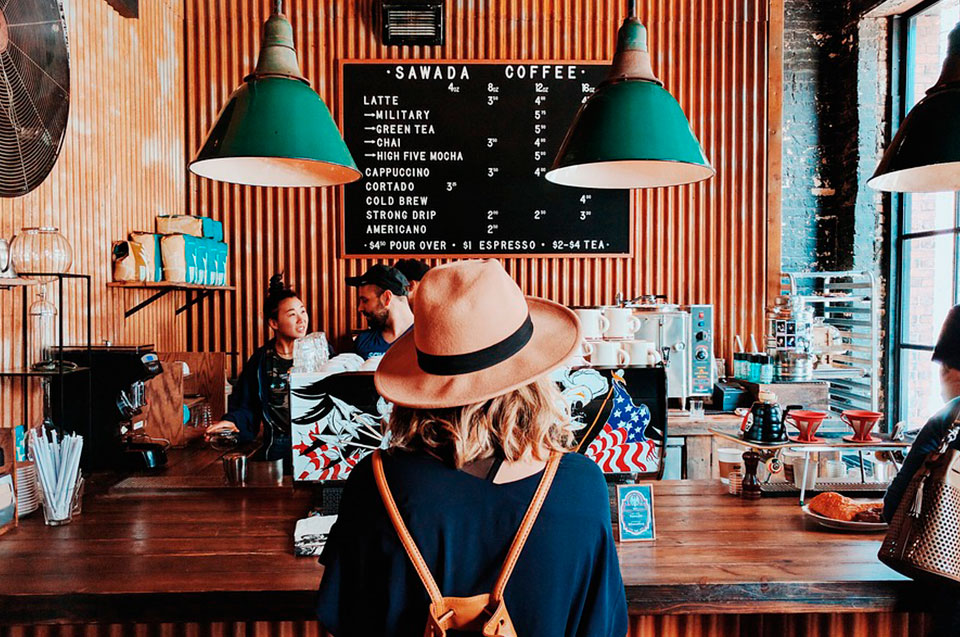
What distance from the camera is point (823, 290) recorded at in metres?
4.77

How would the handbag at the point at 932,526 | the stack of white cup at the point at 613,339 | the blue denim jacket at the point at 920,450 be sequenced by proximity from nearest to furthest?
the handbag at the point at 932,526 < the blue denim jacket at the point at 920,450 < the stack of white cup at the point at 613,339

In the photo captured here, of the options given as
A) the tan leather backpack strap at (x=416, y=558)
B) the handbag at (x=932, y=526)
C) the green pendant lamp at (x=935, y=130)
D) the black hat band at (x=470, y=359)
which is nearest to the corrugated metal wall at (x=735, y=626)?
the handbag at (x=932, y=526)

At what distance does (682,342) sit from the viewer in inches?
163

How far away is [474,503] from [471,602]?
0.15 m

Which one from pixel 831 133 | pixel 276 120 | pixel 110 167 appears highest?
pixel 831 133

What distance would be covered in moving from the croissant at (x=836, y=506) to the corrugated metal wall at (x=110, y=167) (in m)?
2.82

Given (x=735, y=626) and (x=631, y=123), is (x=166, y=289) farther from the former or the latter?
Result: (x=735, y=626)

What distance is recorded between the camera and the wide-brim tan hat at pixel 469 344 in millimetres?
1203

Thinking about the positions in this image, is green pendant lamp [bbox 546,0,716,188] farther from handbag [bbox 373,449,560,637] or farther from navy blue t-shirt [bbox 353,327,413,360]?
navy blue t-shirt [bbox 353,327,413,360]

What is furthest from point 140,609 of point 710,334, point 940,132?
point 710,334

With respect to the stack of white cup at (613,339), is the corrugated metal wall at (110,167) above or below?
above

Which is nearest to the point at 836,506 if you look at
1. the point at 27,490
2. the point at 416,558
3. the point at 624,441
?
the point at 624,441

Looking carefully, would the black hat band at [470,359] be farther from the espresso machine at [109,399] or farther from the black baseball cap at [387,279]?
the black baseball cap at [387,279]

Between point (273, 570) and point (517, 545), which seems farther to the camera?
point (273, 570)
